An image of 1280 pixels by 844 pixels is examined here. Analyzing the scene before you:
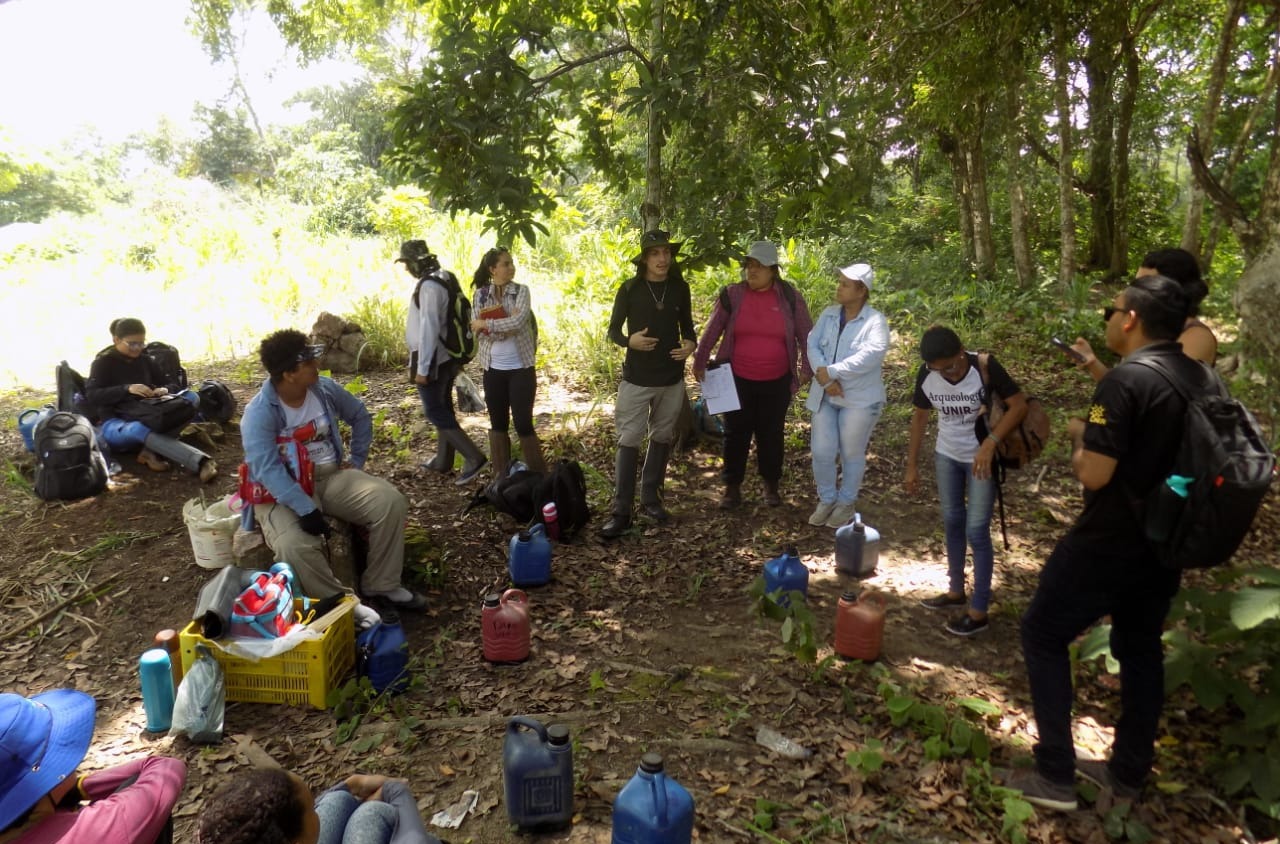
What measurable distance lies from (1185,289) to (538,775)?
290 centimetres

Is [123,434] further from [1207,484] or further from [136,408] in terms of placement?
[1207,484]

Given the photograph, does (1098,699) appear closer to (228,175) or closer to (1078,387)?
(1078,387)

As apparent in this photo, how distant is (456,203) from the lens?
469 centimetres

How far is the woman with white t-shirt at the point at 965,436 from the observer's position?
3.52 metres

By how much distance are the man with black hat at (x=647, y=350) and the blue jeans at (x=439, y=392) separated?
1.49 meters

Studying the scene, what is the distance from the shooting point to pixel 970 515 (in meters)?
3.75

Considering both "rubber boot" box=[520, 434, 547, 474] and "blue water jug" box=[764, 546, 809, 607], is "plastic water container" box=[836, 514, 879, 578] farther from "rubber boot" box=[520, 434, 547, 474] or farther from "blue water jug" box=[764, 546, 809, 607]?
"rubber boot" box=[520, 434, 547, 474]

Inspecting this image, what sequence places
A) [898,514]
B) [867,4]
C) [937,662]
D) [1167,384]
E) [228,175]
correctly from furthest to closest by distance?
1. [228,175]
2. [867,4]
3. [898,514]
4. [937,662]
5. [1167,384]

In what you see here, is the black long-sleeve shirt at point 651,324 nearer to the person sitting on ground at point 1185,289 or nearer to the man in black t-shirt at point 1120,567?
the person sitting on ground at point 1185,289

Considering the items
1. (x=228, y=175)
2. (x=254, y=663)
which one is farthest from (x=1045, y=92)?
(x=228, y=175)

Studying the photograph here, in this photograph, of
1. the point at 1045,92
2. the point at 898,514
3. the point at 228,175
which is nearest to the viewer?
the point at 898,514

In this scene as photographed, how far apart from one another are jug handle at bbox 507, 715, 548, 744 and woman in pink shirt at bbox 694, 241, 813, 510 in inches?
119

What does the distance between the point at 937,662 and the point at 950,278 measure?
1027 centimetres

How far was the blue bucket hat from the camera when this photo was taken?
180 cm
